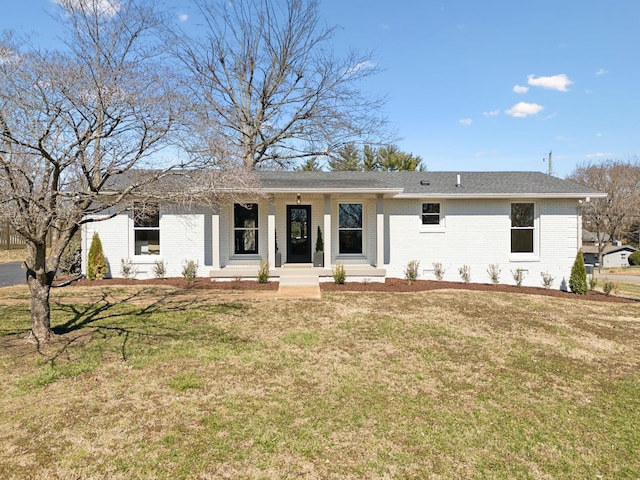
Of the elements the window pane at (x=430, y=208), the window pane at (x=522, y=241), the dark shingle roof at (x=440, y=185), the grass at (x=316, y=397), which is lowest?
the grass at (x=316, y=397)

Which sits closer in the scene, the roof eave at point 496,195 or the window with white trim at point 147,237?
the roof eave at point 496,195

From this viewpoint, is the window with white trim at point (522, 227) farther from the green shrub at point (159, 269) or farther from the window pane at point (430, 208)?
the green shrub at point (159, 269)

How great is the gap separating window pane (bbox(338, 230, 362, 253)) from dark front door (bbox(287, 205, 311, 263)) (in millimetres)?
1303

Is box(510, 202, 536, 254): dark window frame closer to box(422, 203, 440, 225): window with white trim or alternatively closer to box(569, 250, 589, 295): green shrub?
box(569, 250, 589, 295): green shrub

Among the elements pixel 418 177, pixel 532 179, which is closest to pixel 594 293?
pixel 532 179

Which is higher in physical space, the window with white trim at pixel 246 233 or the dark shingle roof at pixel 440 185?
the dark shingle roof at pixel 440 185

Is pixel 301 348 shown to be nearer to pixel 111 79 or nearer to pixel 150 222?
pixel 111 79

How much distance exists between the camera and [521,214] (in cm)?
1363

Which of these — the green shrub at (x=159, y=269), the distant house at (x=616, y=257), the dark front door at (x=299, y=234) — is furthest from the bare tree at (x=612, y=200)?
the green shrub at (x=159, y=269)

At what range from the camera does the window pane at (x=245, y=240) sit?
13.9 meters

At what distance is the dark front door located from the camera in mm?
14195

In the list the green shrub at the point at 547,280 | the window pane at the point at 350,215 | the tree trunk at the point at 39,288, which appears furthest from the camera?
the window pane at the point at 350,215

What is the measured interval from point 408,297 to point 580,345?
4.11 meters

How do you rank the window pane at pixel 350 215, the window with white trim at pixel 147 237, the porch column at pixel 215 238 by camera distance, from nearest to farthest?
the porch column at pixel 215 238
the window with white trim at pixel 147 237
the window pane at pixel 350 215
